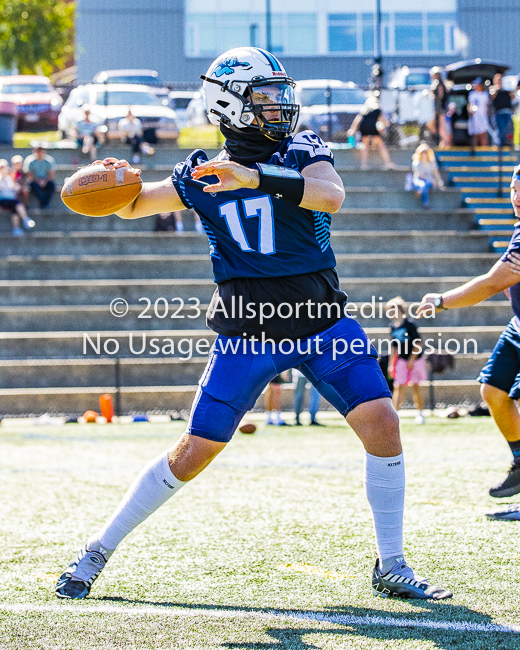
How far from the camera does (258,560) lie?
4309 millimetres

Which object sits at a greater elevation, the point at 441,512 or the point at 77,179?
the point at 77,179

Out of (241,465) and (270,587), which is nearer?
(270,587)

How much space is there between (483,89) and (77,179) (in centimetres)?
1545

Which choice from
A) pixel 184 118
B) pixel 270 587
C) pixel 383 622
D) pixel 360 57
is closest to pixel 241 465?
pixel 270 587

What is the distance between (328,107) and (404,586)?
51.3 ft

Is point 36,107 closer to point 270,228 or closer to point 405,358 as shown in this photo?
point 405,358

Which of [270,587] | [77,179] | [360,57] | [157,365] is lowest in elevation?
[157,365]

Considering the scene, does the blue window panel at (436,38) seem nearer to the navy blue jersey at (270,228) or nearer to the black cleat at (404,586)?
the navy blue jersey at (270,228)

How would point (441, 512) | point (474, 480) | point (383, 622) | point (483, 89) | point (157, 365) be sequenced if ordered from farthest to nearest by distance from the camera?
point (483, 89) → point (157, 365) → point (474, 480) → point (441, 512) → point (383, 622)

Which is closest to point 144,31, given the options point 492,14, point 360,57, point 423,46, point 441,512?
point 360,57

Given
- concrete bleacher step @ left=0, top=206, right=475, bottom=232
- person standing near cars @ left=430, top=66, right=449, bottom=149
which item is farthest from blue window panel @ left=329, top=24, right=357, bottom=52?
concrete bleacher step @ left=0, top=206, right=475, bottom=232

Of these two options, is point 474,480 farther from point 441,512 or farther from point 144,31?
point 144,31

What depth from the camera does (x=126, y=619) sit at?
345cm

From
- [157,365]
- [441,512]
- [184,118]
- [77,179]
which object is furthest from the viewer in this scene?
[184,118]
